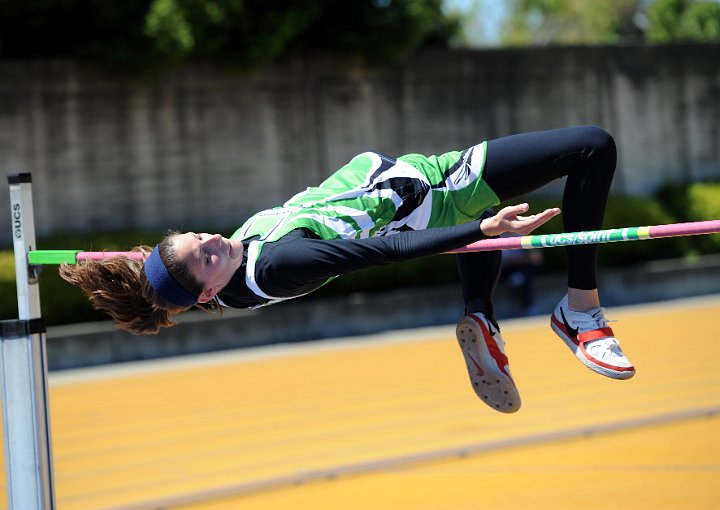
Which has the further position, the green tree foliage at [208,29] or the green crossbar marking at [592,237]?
the green tree foliage at [208,29]

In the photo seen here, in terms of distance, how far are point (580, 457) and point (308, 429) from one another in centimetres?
157

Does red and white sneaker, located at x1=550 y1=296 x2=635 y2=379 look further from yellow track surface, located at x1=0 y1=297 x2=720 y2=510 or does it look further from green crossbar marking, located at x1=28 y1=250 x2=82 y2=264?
green crossbar marking, located at x1=28 y1=250 x2=82 y2=264

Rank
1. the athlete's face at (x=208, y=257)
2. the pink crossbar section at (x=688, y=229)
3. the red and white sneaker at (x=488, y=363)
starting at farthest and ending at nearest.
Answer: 1. the red and white sneaker at (x=488, y=363)
2. the athlete's face at (x=208, y=257)
3. the pink crossbar section at (x=688, y=229)

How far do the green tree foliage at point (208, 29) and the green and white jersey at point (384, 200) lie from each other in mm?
6905

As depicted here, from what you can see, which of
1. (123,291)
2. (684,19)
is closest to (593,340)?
(123,291)

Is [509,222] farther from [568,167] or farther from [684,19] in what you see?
[684,19]

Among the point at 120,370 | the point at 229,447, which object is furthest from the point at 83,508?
the point at 120,370

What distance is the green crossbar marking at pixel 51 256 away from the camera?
3275mm

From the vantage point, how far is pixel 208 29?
1019 cm

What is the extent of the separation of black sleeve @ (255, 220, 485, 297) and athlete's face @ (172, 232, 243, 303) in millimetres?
156

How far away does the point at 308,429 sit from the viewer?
566cm

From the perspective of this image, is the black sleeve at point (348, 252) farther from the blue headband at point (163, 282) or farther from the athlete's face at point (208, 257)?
the blue headband at point (163, 282)

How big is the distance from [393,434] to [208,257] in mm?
2455

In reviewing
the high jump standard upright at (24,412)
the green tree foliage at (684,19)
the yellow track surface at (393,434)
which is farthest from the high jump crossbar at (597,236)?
the green tree foliage at (684,19)
